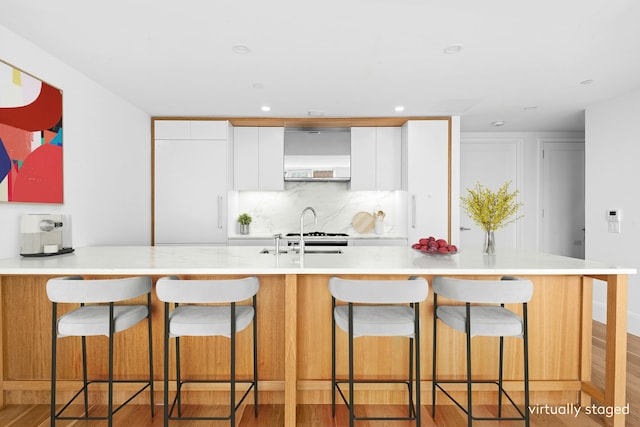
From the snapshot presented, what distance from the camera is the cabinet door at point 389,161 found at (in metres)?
4.46

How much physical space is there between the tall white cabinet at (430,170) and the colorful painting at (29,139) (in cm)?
352

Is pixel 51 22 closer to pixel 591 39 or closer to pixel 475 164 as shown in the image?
pixel 591 39

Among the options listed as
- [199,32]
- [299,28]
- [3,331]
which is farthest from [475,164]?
[3,331]

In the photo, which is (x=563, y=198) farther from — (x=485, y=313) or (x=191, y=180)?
(x=191, y=180)

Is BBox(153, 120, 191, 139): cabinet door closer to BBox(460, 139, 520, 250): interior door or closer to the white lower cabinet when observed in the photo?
the white lower cabinet

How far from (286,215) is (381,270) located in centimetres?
313

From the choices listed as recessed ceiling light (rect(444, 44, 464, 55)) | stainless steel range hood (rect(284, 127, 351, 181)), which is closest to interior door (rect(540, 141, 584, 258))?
stainless steel range hood (rect(284, 127, 351, 181))

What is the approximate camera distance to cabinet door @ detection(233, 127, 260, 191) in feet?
14.6

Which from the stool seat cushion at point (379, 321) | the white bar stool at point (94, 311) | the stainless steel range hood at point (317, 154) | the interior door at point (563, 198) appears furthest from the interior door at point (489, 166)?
the white bar stool at point (94, 311)

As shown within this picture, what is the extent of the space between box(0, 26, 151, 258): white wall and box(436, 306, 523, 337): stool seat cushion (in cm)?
284

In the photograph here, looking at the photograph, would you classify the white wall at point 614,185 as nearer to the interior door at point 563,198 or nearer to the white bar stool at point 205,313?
the interior door at point 563,198

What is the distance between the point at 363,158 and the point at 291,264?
276 cm

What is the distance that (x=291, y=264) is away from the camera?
1997 mm

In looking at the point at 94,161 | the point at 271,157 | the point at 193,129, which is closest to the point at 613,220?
the point at 271,157
